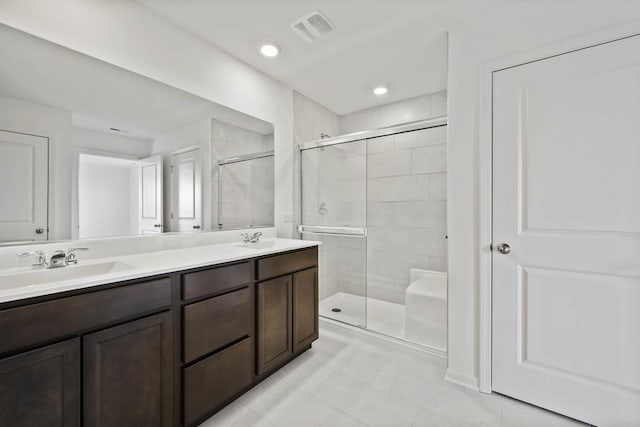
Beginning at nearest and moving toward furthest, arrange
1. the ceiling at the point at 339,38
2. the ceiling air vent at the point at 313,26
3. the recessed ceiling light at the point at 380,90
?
the ceiling at the point at 339,38, the ceiling air vent at the point at 313,26, the recessed ceiling light at the point at 380,90

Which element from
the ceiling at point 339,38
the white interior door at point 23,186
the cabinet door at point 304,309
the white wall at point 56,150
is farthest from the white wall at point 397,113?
the white interior door at point 23,186

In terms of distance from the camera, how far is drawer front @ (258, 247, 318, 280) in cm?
175

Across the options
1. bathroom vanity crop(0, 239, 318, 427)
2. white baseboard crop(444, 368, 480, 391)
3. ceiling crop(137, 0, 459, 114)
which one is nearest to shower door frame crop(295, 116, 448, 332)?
ceiling crop(137, 0, 459, 114)

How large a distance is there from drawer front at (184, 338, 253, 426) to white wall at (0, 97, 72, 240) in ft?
3.33

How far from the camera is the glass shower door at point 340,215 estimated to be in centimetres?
279

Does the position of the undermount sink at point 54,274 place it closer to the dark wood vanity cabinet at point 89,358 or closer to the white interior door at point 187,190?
the dark wood vanity cabinet at point 89,358

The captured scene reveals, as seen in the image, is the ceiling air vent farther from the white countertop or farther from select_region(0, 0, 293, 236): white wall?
the white countertop

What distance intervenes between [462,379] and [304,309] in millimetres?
1181

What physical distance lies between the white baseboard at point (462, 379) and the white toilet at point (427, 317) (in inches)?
13.8

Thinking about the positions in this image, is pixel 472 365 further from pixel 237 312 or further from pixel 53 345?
pixel 53 345

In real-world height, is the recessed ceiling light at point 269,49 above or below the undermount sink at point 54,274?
above

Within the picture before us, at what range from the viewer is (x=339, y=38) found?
6.68 ft

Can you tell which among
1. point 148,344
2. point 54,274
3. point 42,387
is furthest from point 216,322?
point 54,274

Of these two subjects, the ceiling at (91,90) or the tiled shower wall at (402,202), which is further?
the tiled shower wall at (402,202)
